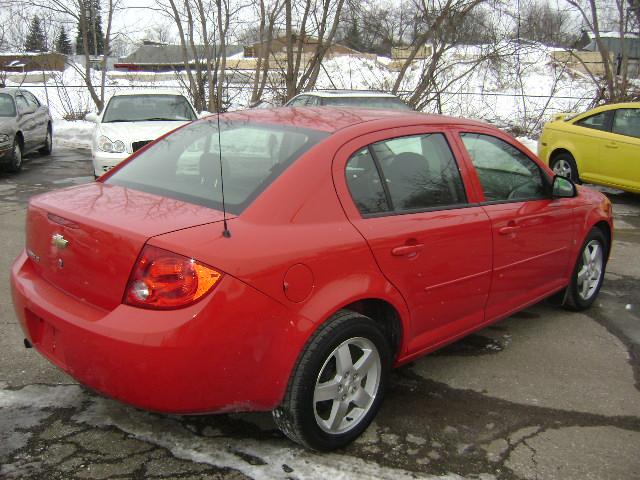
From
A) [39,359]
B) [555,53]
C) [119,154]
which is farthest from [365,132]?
[555,53]

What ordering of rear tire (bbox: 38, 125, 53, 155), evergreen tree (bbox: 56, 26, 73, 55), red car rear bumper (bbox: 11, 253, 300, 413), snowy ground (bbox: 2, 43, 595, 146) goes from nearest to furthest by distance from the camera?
red car rear bumper (bbox: 11, 253, 300, 413), rear tire (bbox: 38, 125, 53, 155), snowy ground (bbox: 2, 43, 595, 146), evergreen tree (bbox: 56, 26, 73, 55)

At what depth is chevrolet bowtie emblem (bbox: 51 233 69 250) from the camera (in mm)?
2779

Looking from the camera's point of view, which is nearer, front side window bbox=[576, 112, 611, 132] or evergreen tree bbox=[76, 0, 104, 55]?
front side window bbox=[576, 112, 611, 132]

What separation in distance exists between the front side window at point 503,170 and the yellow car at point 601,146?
5.54 m

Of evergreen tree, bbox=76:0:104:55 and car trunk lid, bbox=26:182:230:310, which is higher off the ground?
evergreen tree, bbox=76:0:104:55

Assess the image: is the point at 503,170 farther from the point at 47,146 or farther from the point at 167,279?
the point at 47,146

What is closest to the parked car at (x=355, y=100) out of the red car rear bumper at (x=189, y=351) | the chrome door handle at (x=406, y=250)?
the chrome door handle at (x=406, y=250)

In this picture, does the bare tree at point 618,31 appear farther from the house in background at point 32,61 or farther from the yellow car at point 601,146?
the house in background at point 32,61

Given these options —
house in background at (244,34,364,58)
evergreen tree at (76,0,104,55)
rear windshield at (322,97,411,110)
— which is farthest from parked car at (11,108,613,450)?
evergreen tree at (76,0,104,55)

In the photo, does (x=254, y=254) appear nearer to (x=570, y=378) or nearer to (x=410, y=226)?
(x=410, y=226)

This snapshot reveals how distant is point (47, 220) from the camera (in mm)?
2926

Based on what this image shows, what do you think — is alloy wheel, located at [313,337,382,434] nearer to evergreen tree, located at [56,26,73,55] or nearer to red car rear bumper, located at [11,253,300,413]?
red car rear bumper, located at [11,253,300,413]

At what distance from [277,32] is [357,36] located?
2.21 meters

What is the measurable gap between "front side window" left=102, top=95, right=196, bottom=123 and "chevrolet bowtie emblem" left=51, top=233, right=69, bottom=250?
7.64 metres
